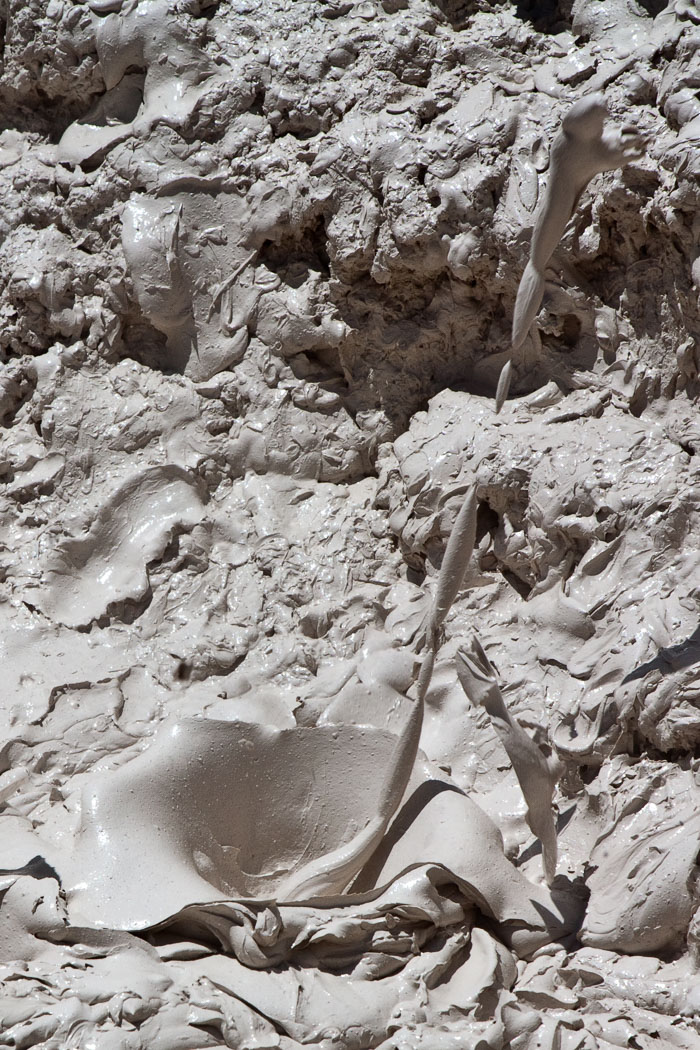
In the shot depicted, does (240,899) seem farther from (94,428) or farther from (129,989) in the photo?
(94,428)

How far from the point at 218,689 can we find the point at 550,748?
0.86 metres

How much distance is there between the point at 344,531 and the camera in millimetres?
3254

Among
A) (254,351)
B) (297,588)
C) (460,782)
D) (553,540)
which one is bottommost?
(460,782)

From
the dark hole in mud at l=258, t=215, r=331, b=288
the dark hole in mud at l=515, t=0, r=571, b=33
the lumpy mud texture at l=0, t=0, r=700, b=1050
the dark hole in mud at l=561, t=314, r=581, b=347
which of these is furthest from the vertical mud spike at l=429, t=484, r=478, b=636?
the dark hole in mud at l=515, t=0, r=571, b=33

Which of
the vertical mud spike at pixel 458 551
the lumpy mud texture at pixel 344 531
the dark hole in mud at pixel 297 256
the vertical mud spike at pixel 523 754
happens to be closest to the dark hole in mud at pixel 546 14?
the lumpy mud texture at pixel 344 531

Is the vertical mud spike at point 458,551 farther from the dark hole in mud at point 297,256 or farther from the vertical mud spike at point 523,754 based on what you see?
the dark hole in mud at point 297,256

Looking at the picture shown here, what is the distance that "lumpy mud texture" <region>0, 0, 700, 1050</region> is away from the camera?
2291 millimetres

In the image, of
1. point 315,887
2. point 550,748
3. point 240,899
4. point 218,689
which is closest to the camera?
point 240,899

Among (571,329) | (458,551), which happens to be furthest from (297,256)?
(458,551)

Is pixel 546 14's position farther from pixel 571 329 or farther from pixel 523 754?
pixel 523 754

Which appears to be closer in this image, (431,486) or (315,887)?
(315,887)

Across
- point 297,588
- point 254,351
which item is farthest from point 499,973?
point 254,351

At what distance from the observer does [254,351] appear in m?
3.44

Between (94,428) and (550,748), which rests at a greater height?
(94,428)
